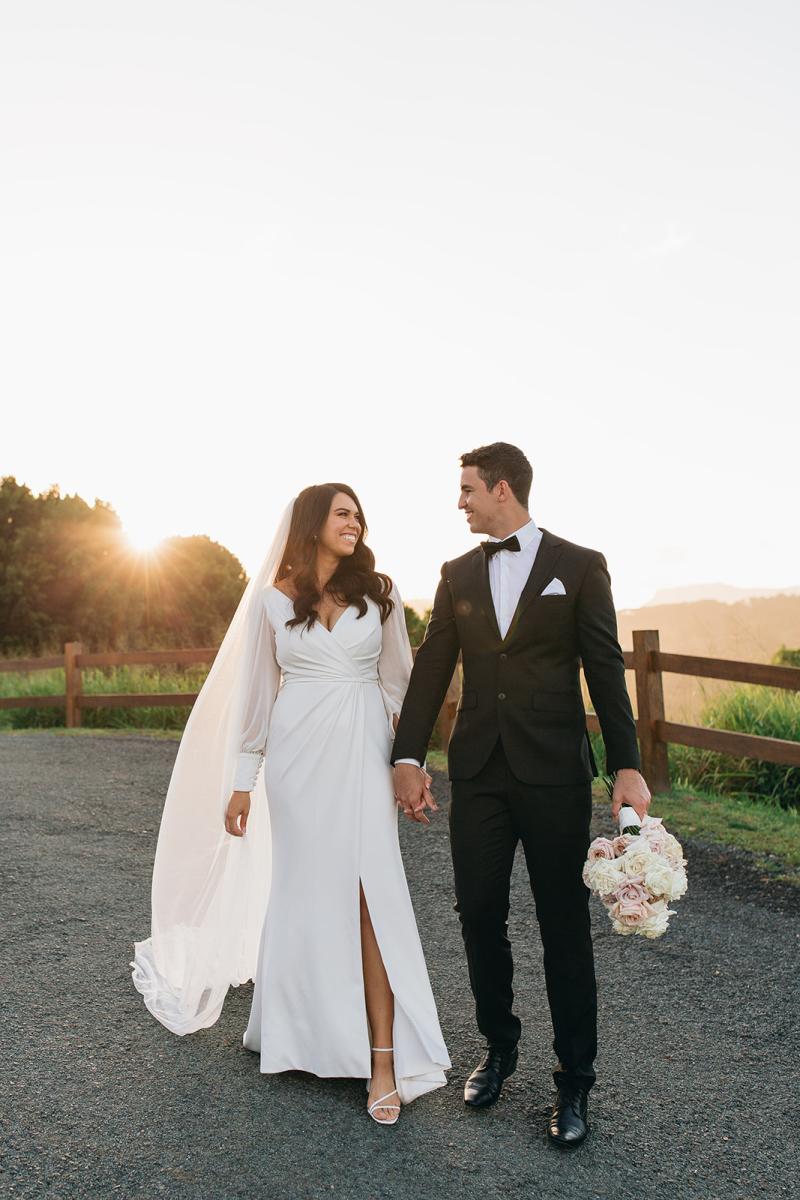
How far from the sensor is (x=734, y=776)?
8.90m

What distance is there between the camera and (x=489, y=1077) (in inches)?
132

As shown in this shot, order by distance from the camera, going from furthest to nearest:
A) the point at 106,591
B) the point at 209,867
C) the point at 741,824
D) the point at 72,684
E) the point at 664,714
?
the point at 106,591 → the point at 72,684 → the point at 664,714 → the point at 741,824 → the point at 209,867

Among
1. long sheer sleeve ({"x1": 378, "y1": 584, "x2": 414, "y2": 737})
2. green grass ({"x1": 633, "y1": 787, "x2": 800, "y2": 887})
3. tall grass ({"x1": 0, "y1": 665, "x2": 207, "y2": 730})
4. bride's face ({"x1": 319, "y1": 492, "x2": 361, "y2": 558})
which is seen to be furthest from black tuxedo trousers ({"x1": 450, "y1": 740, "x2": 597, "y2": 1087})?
tall grass ({"x1": 0, "y1": 665, "x2": 207, "y2": 730})

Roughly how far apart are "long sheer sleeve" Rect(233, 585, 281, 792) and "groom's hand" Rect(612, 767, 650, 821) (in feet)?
4.50

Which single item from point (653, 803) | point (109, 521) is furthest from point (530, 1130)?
point (109, 521)

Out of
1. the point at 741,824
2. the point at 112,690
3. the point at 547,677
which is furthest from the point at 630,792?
the point at 112,690

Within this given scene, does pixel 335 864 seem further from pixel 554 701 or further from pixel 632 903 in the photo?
pixel 632 903

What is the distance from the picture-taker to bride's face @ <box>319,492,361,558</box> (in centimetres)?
383

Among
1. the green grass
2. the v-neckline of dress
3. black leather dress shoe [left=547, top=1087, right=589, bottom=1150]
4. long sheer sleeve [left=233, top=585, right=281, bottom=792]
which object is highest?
the v-neckline of dress

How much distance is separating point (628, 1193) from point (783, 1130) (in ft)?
2.27

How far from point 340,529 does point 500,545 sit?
674 mm

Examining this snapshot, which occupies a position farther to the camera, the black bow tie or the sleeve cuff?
the sleeve cuff

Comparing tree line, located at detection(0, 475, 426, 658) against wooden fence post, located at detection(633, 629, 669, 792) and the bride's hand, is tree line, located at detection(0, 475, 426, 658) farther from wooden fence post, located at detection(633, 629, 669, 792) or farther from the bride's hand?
the bride's hand

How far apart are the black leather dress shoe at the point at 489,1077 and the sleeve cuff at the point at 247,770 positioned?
127 centimetres
